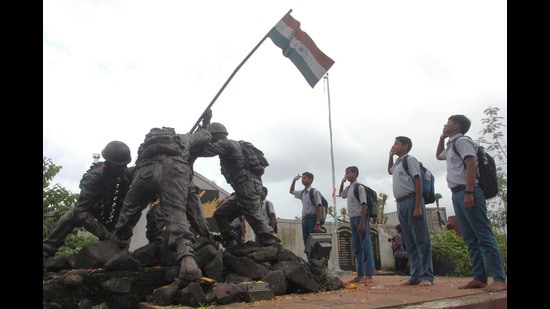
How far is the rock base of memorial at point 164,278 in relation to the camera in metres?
3.78

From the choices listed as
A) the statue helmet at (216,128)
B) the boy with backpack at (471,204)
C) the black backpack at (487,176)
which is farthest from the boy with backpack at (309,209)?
the black backpack at (487,176)

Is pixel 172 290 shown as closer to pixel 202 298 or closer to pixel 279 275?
pixel 202 298

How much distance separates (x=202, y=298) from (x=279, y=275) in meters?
1.16

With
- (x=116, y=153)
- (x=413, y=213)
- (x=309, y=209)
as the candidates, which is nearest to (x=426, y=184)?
(x=413, y=213)

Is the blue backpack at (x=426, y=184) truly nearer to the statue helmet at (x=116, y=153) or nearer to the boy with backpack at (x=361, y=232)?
the boy with backpack at (x=361, y=232)

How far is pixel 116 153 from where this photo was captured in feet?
16.9

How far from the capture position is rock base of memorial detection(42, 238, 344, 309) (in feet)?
12.4

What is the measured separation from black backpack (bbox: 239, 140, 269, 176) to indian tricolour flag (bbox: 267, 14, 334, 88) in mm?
2857

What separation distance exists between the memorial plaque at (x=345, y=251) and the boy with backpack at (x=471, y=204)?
7.64m

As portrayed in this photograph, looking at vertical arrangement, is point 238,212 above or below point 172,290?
above

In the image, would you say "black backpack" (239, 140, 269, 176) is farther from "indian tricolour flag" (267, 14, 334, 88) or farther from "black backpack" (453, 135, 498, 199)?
"indian tricolour flag" (267, 14, 334, 88)
